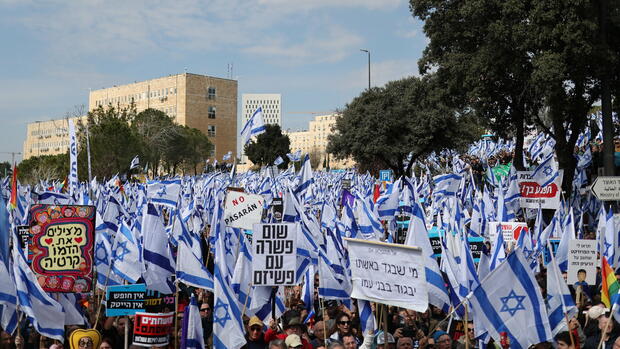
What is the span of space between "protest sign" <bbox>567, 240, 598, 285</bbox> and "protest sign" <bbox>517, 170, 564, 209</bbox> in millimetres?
6353

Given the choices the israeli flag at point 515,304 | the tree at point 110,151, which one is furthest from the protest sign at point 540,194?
the tree at point 110,151

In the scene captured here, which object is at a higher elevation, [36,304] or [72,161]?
[72,161]

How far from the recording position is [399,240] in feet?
68.6

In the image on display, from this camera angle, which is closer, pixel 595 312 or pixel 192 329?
pixel 192 329

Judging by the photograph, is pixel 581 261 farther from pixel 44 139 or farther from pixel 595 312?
pixel 44 139

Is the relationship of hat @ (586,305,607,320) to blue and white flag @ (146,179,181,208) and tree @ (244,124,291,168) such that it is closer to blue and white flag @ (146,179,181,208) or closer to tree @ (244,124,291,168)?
blue and white flag @ (146,179,181,208)

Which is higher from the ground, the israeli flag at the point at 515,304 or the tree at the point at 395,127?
the tree at the point at 395,127

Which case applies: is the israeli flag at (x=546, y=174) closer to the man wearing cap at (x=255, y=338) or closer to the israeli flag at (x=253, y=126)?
the israeli flag at (x=253, y=126)

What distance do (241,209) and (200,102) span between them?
308 feet

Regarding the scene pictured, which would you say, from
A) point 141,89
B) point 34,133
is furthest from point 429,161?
point 34,133

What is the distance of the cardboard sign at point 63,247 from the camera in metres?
8.98

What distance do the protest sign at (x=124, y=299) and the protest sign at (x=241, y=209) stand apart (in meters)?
4.27

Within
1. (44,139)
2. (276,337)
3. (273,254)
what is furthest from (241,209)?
(44,139)

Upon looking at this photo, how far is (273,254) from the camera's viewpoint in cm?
933
